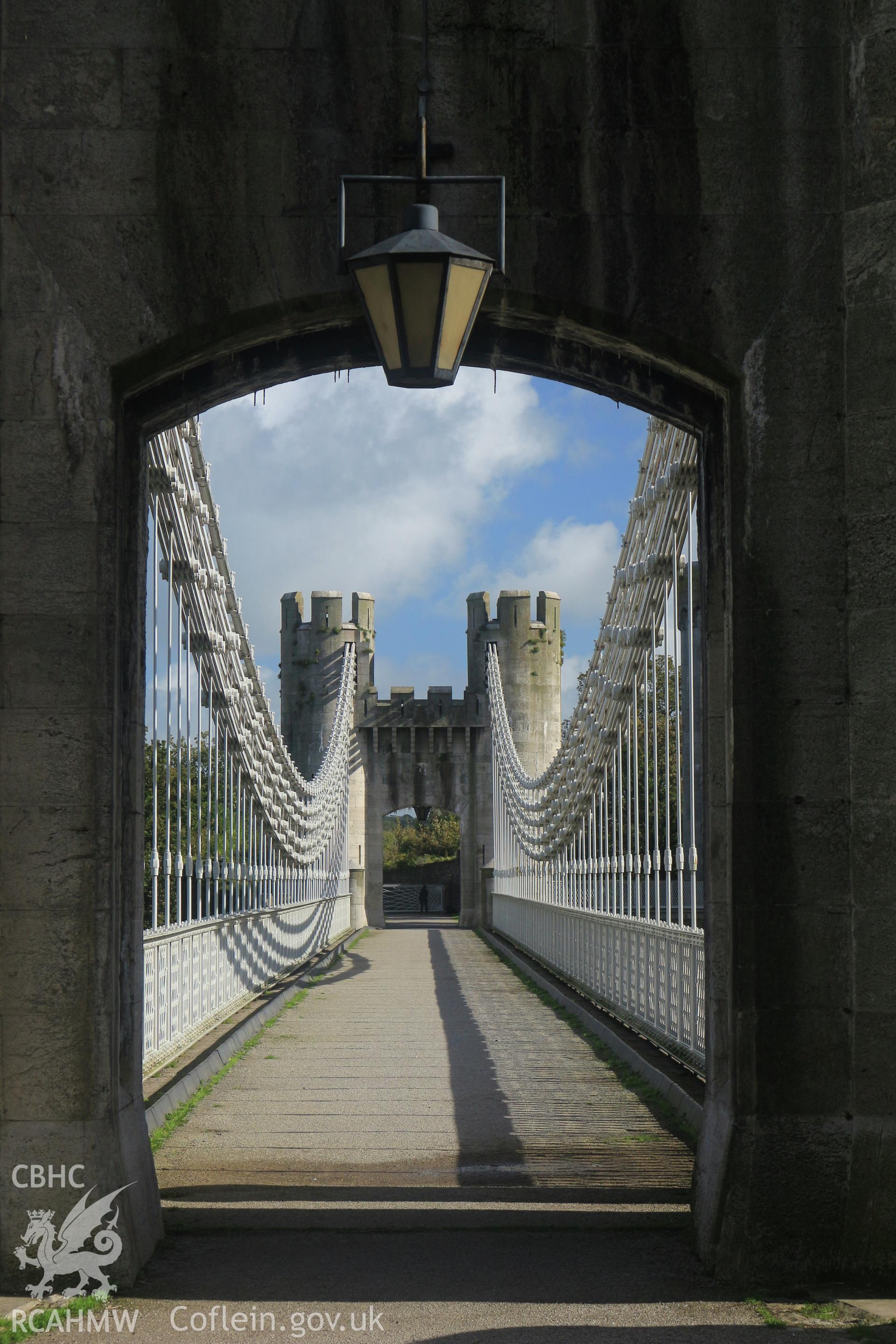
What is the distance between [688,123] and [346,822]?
2467cm

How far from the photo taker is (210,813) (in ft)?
31.9

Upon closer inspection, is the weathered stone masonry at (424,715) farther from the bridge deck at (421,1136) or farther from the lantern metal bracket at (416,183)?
the lantern metal bracket at (416,183)

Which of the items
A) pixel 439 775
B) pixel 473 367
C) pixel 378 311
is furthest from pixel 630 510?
pixel 439 775

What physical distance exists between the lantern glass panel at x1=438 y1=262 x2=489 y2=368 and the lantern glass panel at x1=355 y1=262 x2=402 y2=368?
124mm

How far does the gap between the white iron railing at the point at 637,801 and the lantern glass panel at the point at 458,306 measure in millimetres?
3017

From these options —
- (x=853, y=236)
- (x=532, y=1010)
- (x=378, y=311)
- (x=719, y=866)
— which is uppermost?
(x=853, y=236)

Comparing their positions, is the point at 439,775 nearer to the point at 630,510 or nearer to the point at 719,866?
the point at 630,510

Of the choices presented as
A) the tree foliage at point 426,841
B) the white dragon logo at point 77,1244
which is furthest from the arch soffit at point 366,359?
the tree foliage at point 426,841

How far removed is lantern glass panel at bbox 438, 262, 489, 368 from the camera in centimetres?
390

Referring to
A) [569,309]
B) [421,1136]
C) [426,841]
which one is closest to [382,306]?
[569,309]

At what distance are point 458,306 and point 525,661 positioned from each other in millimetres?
28303

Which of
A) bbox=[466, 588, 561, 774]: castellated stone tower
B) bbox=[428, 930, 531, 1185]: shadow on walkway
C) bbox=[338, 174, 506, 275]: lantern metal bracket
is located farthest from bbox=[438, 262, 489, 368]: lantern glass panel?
bbox=[466, 588, 561, 774]: castellated stone tower

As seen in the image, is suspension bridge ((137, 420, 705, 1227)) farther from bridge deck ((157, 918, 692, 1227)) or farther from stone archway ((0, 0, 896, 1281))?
stone archway ((0, 0, 896, 1281))

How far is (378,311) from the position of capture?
157 inches
